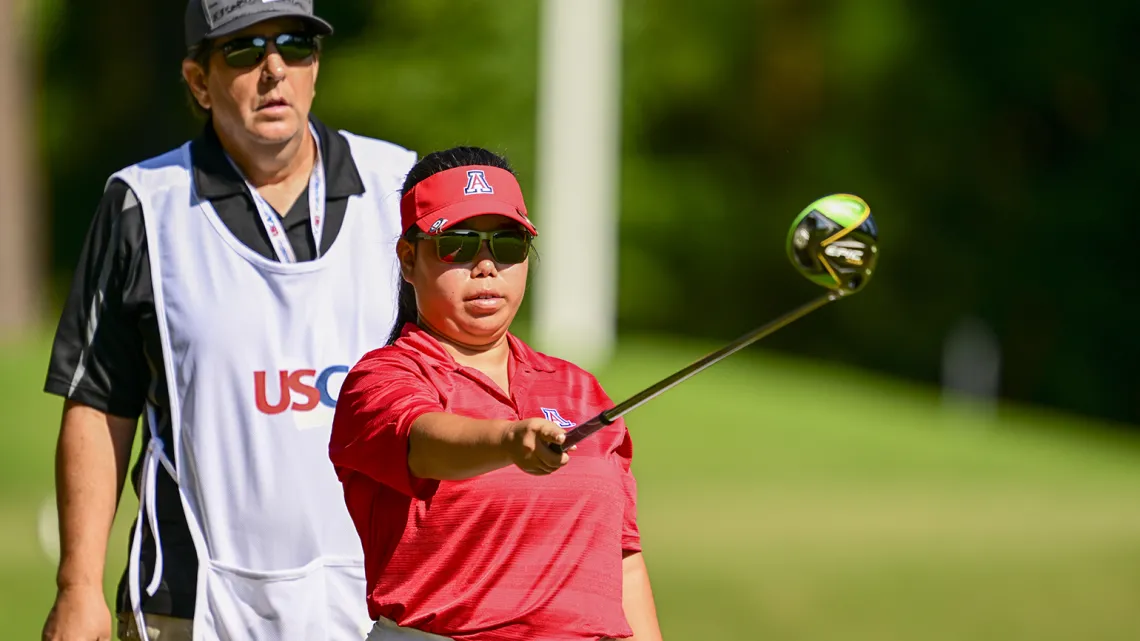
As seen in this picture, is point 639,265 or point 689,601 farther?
point 639,265

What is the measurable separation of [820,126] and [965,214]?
10.0 ft

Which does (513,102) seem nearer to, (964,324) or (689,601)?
(964,324)

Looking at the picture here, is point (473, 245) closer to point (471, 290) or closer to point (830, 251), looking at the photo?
point (471, 290)

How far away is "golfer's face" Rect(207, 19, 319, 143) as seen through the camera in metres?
4.46

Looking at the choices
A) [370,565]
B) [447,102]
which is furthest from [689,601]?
[447,102]

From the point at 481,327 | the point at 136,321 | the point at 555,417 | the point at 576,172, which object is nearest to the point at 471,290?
the point at 481,327

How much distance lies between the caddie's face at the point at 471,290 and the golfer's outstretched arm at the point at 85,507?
1239 mm

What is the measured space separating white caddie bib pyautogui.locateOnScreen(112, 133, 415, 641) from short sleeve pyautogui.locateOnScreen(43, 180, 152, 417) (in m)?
0.06

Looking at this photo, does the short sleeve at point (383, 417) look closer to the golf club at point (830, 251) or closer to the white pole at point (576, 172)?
the golf club at point (830, 251)

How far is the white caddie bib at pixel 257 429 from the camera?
430 cm

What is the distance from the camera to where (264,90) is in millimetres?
4465

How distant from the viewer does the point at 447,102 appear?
3062cm

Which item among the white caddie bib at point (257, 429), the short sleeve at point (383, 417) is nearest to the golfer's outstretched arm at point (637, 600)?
the short sleeve at point (383, 417)

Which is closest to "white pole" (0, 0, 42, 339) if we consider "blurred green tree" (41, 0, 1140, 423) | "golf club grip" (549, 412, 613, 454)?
"blurred green tree" (41, 0, 1140, 423)
